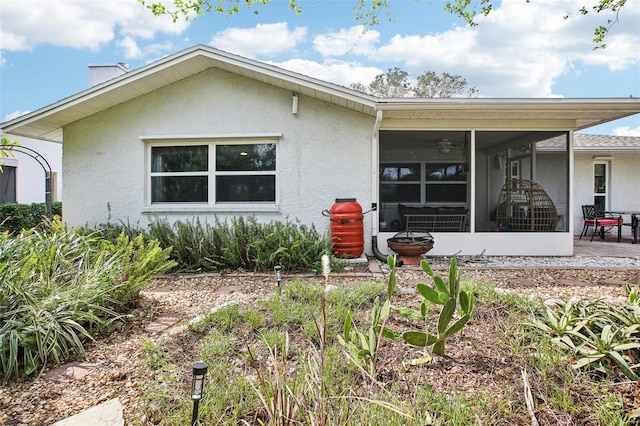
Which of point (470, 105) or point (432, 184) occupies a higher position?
point (470, 105)

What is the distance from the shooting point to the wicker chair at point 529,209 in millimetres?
7082

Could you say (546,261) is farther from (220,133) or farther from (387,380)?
(220,133)

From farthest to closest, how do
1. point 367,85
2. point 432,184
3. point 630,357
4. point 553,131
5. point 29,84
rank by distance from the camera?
point 367,85 → point 29,84 → point 432,184 → point 553,131 → point 630,357

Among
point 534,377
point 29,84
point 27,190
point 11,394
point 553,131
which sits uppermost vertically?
point 29,84

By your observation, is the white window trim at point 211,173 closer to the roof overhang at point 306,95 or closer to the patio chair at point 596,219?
the roof overhang at point 306,95

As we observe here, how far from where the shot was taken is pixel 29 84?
1144 centimetres

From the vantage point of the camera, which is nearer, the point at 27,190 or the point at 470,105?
the point at 470,105

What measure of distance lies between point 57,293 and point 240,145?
471cm

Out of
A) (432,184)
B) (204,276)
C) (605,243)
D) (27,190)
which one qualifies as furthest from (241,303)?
(27,190)

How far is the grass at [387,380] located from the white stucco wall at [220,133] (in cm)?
412

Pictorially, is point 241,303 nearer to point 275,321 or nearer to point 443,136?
point 275,321

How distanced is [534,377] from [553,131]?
21.1 ft

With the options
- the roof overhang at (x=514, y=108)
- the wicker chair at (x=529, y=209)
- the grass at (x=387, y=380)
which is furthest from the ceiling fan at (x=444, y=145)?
the grass at (x=387, y=380)

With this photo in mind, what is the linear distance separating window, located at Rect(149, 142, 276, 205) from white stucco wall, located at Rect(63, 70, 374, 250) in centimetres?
25
